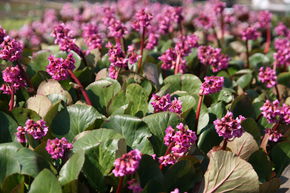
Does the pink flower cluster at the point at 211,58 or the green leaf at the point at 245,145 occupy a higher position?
the pink flower cluster at the point at 211,58

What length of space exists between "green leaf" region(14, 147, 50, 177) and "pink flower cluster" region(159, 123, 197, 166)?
45 centimetres

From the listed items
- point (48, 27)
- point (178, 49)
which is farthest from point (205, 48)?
point (48, 27)

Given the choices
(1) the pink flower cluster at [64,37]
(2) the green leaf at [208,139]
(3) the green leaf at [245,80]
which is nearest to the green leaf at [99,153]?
(2) the green leaf at [208,139]

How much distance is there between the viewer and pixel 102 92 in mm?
2268

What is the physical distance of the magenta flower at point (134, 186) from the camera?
1525 mm

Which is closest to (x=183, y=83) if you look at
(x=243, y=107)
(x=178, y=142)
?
(x=243, y=107)

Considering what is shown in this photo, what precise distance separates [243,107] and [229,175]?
68cm

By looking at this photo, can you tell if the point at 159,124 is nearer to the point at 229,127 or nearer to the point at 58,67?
the point at 229,127

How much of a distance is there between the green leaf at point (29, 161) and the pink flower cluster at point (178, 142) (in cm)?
45

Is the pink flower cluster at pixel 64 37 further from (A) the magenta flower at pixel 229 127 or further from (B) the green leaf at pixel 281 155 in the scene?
(B) the green leaf at pixel 281 155

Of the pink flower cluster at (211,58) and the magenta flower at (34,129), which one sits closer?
the magenta flower at (34,129)

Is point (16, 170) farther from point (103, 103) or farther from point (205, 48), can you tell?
point (205, 48)

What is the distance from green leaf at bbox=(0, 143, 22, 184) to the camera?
1603mm

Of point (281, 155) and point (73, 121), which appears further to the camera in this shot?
point (281, 155)
